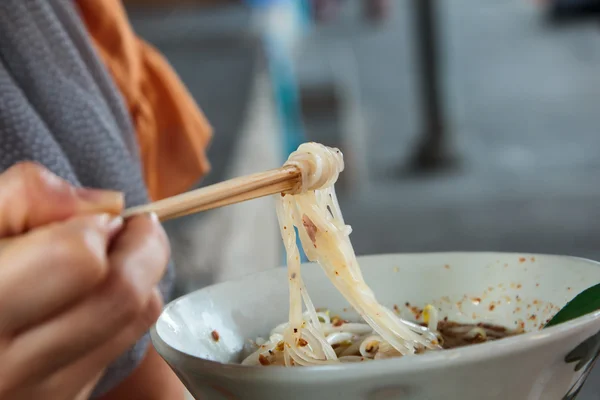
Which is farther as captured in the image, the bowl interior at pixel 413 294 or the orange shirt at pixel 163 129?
the orange shirt at pixel 163 129

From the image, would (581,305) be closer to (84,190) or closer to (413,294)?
(413,294)

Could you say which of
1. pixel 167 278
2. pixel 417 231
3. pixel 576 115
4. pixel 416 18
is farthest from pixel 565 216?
pixel 167 278

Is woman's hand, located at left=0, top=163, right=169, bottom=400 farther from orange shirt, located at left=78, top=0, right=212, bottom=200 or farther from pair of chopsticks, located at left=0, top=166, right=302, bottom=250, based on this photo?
orange shirt, located at left=78, top=0, right=212, bottom=200

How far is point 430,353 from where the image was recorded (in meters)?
0.35

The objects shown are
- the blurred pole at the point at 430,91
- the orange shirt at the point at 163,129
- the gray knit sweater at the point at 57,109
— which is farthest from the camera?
the blurred pole at the point at 430,91

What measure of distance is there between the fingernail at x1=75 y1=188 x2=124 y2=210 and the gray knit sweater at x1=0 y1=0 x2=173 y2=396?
1.20 ft

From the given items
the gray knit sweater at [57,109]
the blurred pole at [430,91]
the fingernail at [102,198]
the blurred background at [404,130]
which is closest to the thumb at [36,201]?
the fingernail at [102,198]

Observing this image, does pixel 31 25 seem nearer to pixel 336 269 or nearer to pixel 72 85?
pixel 72 85

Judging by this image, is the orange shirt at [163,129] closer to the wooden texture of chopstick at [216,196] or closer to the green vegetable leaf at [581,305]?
the wooden texture of chopstick at [216,196]

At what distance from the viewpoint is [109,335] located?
0.39 m

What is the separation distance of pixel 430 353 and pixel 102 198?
0.59ft

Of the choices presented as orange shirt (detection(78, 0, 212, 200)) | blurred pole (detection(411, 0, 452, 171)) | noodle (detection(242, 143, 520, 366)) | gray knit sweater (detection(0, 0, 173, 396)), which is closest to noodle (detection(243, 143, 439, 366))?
noodle (detection(242, 143, 520, 366))

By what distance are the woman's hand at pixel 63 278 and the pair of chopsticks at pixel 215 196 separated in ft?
0.10

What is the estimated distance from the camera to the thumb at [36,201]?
363mm
